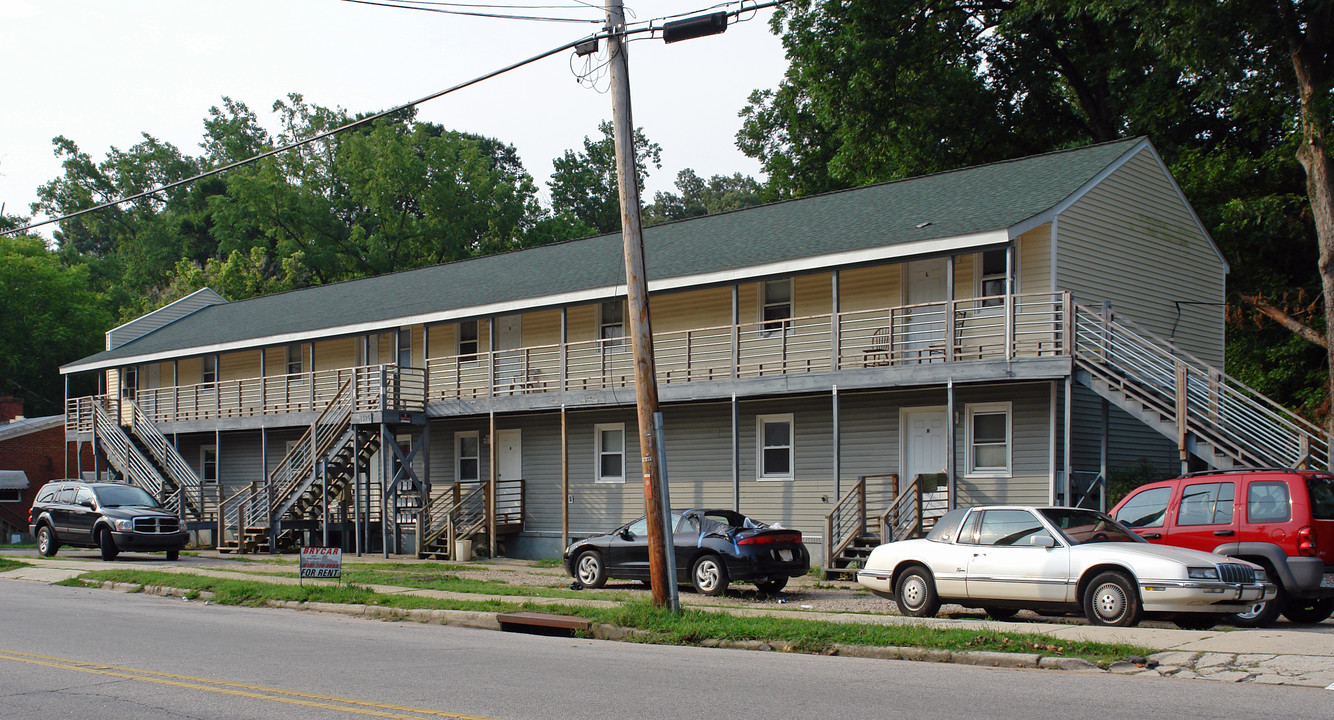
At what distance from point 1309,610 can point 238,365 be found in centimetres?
3284

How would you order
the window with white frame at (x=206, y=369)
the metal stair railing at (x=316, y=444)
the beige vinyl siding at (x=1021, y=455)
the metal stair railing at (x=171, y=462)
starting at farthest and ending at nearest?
the window with white frame at (x=206, y=369) < the metal stair railing at (x=171, y=462) < the metal stair railing at (x=316, y=444) < the beige vinyl siding at (x=1021, y=455)

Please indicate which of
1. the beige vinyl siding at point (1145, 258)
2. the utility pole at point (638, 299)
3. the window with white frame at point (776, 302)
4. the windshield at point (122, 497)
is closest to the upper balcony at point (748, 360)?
the window with white frame at point (776, 302)

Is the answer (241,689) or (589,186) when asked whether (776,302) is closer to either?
(241,689)

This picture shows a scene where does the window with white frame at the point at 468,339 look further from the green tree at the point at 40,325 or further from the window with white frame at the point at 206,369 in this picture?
the green tree at the point at 40,325

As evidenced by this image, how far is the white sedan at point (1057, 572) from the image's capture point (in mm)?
12719

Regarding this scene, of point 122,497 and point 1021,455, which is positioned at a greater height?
point 1021,455

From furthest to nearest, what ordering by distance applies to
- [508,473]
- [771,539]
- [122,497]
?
[508,473] → [122,497] → [771,539]

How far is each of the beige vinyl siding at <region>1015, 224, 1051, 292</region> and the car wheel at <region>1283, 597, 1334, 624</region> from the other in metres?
8.60

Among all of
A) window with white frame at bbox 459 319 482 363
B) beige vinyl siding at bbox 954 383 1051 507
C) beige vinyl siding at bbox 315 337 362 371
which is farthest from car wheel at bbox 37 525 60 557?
beige vinyl siding at bbox 954 383 1051 507

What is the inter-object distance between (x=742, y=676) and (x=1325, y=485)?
25.8 ft

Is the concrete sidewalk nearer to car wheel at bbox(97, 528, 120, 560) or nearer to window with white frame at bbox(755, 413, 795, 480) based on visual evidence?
window with white frame at bbox(755, 413, 795, 480)

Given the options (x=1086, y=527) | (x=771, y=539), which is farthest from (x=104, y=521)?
(x=1086, y=527)

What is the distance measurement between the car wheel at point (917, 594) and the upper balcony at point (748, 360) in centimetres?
586

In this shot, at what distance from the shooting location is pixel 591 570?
20.3 meters
